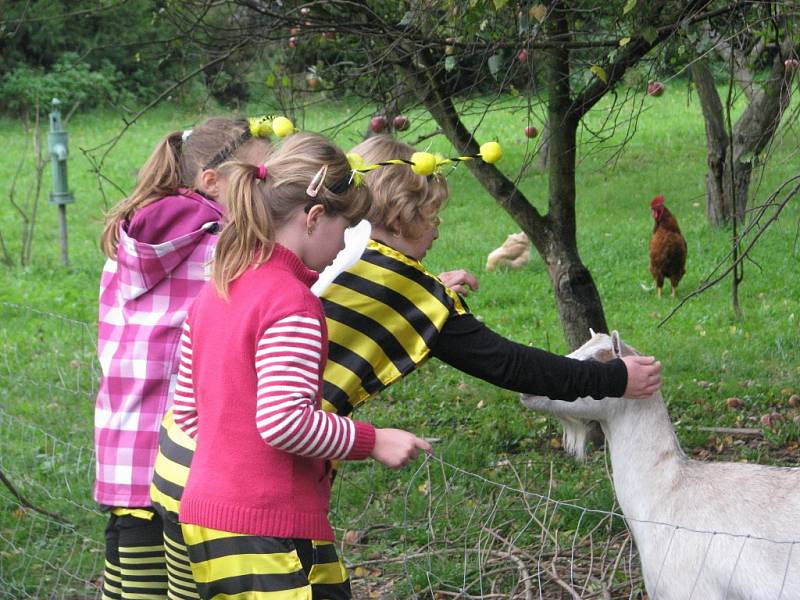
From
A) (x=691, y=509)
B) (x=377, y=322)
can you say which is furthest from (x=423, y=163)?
(x=691, y=509)

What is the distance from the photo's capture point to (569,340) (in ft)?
16.8

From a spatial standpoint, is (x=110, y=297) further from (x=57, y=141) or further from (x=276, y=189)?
(x=57, y=141)

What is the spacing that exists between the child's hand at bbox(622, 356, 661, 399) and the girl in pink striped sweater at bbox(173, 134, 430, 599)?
2.67 ft

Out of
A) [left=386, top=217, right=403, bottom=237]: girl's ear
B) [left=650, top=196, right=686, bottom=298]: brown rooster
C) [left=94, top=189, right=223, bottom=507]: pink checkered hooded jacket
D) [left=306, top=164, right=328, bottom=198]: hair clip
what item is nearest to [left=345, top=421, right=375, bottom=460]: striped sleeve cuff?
[left=306, top=164, right=328, bottom=198]: hair clip

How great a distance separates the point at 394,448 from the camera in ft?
8.07

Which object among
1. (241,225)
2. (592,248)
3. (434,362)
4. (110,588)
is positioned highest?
(592,248)

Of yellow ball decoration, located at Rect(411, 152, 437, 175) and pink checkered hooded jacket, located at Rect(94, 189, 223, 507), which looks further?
pink checkered hooded jacket, located at Rect(94, 189, 223, 507)

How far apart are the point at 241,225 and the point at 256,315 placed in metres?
0.22

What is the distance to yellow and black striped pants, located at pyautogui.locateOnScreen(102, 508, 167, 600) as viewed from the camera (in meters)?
3.14

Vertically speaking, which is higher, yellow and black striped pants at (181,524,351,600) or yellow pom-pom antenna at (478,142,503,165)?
yellow pom-pom antenna at (478,142,503,165)

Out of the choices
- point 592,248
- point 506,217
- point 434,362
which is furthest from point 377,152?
point 506,217

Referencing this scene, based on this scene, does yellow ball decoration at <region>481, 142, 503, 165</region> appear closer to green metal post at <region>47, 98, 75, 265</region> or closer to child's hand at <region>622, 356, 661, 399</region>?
child's hand at <region>622, 356, 661, 399</region>

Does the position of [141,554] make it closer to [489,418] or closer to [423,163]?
[423,163]

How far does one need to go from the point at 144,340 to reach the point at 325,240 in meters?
0.80
